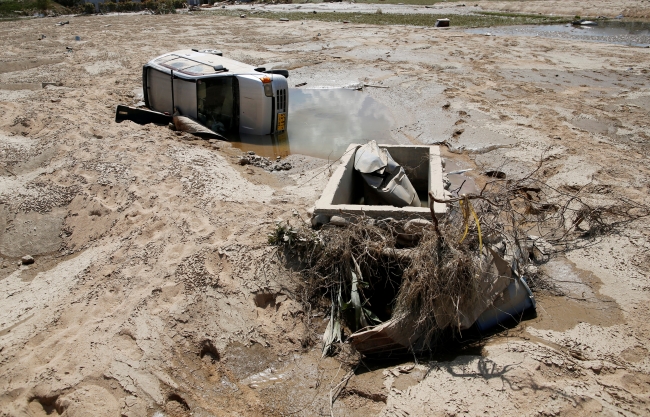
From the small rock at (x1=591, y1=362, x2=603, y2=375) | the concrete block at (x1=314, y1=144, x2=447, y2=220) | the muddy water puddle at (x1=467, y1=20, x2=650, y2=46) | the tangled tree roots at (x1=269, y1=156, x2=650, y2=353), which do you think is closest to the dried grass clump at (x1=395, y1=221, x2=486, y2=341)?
the tangled tree roots at (x1=269, y1=156, x2=650, y2=353)

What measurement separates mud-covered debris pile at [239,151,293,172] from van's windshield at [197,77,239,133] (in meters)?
1.50

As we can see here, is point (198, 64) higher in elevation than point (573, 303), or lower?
higher

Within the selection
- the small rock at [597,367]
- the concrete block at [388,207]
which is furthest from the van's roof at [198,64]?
the small rock at [597,367]

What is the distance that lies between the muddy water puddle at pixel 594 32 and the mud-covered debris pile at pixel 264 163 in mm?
15236

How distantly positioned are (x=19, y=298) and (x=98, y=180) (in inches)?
91.4

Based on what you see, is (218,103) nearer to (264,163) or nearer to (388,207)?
(264,163)

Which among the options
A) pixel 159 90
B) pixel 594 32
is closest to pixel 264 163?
pixel 159 90

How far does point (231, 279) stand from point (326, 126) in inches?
246

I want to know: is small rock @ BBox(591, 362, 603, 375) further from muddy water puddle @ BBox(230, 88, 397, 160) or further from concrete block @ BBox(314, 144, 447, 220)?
muddy water puddle @ BBox(230, 88, 397, 160)

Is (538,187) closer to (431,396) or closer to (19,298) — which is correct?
(431,396)

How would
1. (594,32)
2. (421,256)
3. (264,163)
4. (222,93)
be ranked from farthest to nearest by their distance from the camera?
1. (594,32)
2. (222,93)
3. (264,163)
4. (421,256)

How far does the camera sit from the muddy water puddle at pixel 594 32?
64.8ft

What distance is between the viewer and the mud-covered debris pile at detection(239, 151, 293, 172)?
8266 millimetres

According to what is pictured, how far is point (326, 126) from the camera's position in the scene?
10.6 metres
